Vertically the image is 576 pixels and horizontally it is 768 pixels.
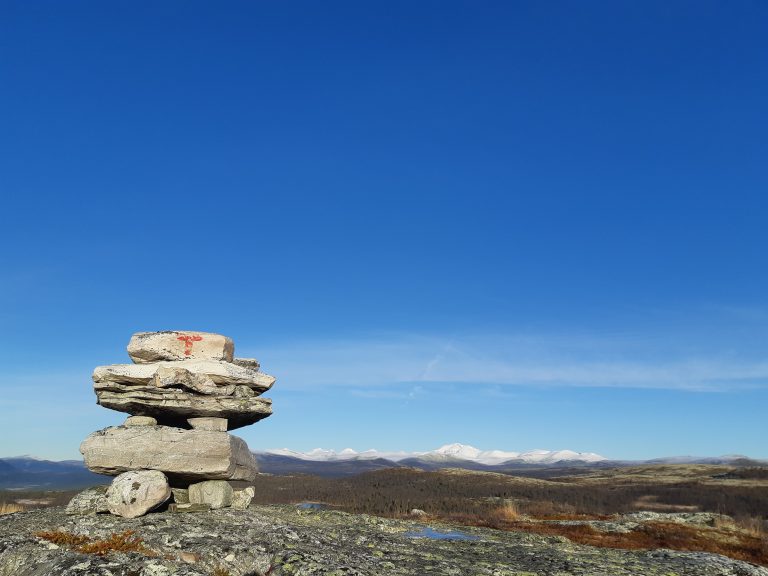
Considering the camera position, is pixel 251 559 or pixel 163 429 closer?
pixel 251 559

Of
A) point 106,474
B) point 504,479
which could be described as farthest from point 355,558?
point 504,479

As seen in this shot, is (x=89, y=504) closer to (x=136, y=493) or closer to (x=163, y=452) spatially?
(x=136, y=493)

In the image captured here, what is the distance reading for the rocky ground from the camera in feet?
43.7

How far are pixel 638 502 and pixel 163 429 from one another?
3634 inches

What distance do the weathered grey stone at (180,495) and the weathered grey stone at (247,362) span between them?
218 inches

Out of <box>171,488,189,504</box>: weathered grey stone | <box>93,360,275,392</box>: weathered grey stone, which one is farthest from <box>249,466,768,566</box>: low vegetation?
<box>171,488,189,504</box>: weathered grey stone

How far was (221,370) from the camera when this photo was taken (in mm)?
21516

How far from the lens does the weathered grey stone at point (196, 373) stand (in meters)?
20.4

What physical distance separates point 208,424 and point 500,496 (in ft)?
Answer: 254

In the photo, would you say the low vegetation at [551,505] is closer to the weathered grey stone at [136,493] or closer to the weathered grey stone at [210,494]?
the weathered grey stone at [136,493]

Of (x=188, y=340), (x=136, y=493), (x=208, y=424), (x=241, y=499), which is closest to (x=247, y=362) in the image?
(x=188, y=340)

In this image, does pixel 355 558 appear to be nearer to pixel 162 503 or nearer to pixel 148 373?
pixel 162 503

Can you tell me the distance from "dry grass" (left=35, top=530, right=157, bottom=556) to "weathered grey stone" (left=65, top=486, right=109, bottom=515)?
3.01 metres

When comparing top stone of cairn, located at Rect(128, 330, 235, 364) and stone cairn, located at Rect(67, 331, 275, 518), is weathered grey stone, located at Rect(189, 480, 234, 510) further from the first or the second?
top stone of cairn, located at Rect(128, 330, 235, 364)
